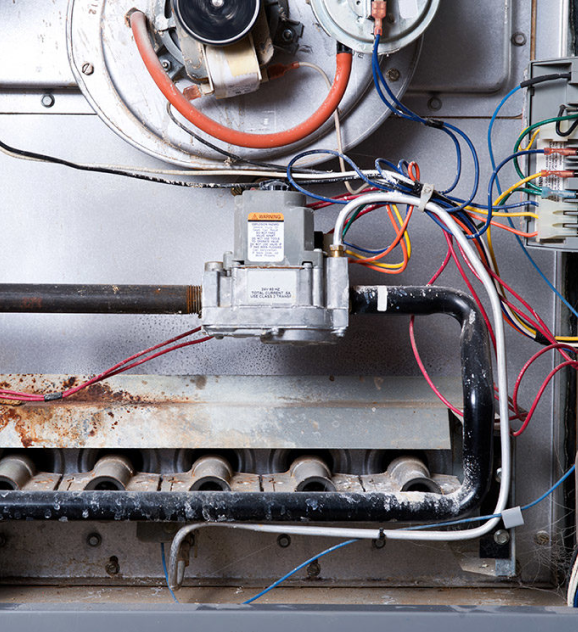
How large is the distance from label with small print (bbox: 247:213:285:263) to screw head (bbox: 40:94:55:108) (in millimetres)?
462

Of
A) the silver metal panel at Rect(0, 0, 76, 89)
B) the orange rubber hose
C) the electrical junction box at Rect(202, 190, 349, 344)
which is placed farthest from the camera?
the silver metal panel at Rect(0, 0, 76, 89)

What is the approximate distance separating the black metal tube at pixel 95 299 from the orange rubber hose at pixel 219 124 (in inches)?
9.1

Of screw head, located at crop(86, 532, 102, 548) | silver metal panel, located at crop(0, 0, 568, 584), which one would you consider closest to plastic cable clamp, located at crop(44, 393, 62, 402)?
silver metal panel, located at crop(0, 0, 568, 584)

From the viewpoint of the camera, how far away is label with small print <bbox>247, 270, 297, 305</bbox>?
79 cm

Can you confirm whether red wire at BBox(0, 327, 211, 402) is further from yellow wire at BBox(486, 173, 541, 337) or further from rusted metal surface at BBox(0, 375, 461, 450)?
yellow wire at BBox(486, 173, 541, 337)

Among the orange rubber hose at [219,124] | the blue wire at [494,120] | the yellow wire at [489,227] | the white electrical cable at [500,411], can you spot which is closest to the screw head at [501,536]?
the white electrical cable at [500,411]

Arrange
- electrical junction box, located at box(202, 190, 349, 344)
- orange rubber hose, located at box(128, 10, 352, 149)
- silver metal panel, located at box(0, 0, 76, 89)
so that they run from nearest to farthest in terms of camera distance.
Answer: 1. electrical junction box, located at box(202, 190, 349, 344)
2. orange rubber hose, located at box(128, 10, 352, 149)
3. silver metal panel, located at box(0, 0, 76, 89)

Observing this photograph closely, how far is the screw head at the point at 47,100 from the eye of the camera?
3.42 ft

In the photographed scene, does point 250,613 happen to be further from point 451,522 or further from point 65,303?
point 65,303

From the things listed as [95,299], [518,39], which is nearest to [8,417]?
[95,299]

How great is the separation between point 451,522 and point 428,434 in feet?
0.42

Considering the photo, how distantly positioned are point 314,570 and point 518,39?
36.6 inches

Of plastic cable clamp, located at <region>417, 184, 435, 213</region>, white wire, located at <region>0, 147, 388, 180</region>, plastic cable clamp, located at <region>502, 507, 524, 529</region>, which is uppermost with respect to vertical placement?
white wire, located at <region>0, 147, 388, 180</region>

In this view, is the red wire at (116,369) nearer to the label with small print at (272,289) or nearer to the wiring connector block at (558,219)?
the label with small print at (272,289)
